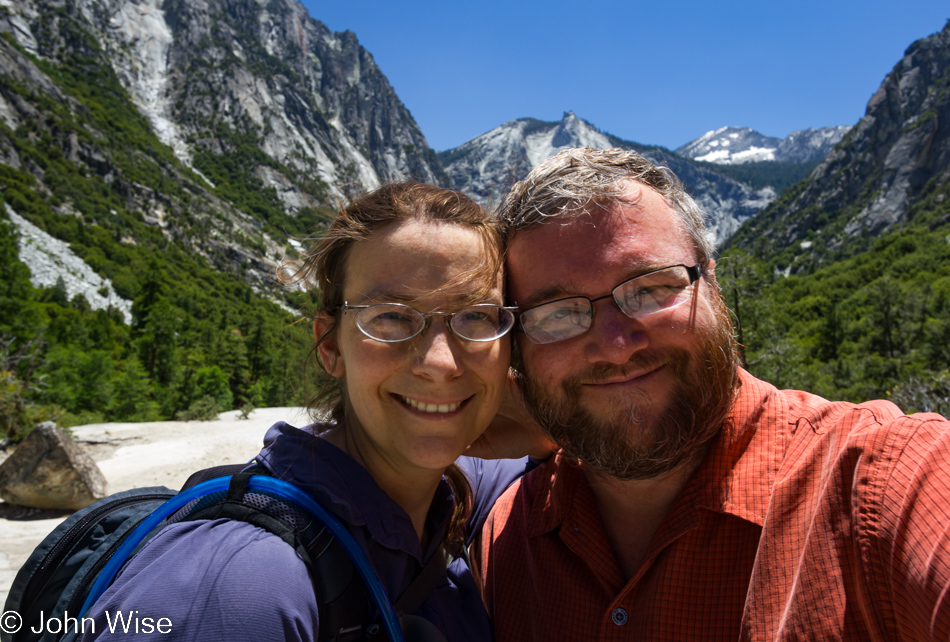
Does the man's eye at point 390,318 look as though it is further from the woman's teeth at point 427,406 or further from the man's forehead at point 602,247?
the man's forehead at point 602,247

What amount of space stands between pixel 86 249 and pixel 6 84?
38.6m

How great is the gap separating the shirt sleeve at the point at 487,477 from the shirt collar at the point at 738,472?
0.38m

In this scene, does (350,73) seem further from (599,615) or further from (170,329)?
(599,615)

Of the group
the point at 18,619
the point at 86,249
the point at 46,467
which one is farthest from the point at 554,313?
the point at 86,249

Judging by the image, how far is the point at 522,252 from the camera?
75.2 inches

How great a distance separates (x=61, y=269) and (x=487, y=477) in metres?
71.0

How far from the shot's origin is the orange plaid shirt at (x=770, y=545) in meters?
1.11

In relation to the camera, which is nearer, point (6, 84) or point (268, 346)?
point (268, 346)

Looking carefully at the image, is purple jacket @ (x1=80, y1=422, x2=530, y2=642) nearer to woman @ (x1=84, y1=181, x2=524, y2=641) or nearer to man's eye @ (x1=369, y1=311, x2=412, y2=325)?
woman @ (x1=84, y1=181, x2=524, y2=641)

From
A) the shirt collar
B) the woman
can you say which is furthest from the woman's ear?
the shirt collar

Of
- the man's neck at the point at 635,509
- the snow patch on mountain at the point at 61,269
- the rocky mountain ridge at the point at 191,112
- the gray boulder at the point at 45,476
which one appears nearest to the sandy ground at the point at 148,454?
the gray boulder at the point at 45,476

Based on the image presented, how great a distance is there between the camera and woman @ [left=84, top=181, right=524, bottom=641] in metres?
1.56

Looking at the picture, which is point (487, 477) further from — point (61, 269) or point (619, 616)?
point (61, 269)

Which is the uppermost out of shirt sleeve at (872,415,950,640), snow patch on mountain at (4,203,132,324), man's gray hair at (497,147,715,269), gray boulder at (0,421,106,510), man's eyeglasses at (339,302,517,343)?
snow patch on mountain at (4,203,132,324)
